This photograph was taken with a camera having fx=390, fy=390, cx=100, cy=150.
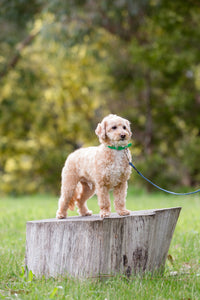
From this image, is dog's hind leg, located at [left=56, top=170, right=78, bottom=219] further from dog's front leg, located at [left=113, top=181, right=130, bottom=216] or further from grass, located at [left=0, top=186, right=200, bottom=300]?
grass, located at [left=0, top=186, right=200, bottom=300]

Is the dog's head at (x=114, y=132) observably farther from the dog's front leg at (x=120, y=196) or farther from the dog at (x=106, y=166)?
the dog's front leg at (x=120, y=196)

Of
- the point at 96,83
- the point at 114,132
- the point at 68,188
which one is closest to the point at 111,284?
the point at 68,188

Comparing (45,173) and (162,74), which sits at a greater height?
(162,74)

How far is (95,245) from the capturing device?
354cm

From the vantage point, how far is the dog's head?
3.46 m

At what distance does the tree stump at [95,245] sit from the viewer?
3.54 meters

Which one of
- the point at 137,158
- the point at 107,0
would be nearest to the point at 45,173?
the point at 137,158

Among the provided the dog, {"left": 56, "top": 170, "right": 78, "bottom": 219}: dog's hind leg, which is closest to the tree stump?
the dog

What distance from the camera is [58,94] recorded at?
1930 cm

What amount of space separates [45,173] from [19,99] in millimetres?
4565

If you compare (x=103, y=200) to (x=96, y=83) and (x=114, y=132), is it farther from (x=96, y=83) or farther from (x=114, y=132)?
(x=96, y=83)

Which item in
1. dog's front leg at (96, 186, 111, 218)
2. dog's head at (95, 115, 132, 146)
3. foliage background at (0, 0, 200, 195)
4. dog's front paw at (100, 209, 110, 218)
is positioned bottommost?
dog's front paw at (100, 209, 110, 218)

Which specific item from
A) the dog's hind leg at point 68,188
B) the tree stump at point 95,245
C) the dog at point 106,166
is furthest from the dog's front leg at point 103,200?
the dog's hind leg at point 68,188

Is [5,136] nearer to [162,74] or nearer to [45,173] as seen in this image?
[45,173]
